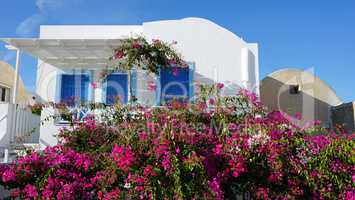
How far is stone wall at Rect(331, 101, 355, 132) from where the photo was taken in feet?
68.4

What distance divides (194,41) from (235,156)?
8493 mm

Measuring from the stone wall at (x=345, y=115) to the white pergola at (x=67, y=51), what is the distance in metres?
15.3

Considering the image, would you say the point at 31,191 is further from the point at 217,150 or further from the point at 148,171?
the point at 217,150

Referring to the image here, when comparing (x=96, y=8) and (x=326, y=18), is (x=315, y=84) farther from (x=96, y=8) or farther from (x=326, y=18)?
(x=96, y=8)

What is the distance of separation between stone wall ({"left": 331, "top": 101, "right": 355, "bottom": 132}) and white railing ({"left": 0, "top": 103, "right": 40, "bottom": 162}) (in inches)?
699

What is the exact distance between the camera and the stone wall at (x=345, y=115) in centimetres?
2084

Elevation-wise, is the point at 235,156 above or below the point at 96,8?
below

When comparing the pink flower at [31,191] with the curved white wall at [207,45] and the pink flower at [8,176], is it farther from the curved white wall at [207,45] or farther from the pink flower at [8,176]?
the curved white wall at [207,45]

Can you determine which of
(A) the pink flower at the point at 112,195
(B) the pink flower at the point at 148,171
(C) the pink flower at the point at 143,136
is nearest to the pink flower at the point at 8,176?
(A) the pink flower at the point at 112,195

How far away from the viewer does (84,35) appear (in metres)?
15.9

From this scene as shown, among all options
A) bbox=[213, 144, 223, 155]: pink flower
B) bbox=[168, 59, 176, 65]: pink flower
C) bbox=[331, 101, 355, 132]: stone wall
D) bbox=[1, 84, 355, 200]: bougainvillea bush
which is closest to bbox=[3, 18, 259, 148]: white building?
bbox=[168, 59, 176, 65]: pink flower

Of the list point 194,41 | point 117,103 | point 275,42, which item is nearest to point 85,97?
point 194,41

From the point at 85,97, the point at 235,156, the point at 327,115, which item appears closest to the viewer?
the point at 235,156

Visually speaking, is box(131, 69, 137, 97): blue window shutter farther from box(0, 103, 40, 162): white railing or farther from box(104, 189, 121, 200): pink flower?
box(104, 189, 121, 200): pink flower
